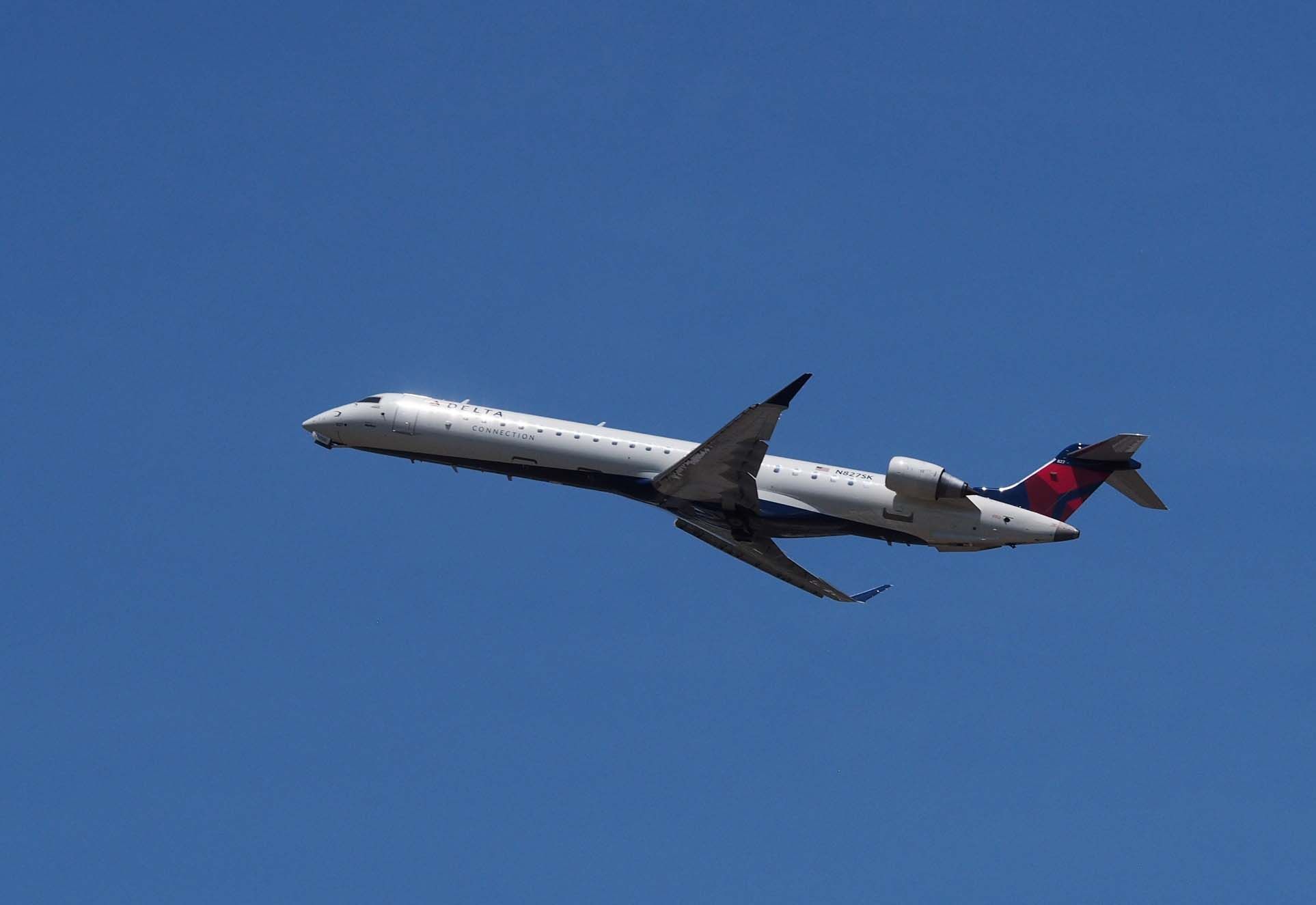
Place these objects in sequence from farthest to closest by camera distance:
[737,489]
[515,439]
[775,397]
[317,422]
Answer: [317,422], [515,439], [737,489], [775,397]

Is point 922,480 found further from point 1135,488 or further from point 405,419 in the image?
point 405,419

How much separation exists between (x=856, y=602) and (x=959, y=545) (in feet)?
22.6

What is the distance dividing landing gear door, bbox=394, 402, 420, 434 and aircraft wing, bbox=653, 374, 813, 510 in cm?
999

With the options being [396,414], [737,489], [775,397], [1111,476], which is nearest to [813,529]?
[737,489]

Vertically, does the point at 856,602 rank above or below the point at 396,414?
below

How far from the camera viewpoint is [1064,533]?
178ft

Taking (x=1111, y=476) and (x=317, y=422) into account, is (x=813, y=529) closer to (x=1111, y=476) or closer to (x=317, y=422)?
(x=1111, y=476)

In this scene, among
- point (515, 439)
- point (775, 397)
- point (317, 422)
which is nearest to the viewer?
point (775, 397)

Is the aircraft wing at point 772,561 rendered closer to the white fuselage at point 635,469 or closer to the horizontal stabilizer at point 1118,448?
Answer: the white fuselage at point 635,469

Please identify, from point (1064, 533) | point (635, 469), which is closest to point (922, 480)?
point (1064, 533)

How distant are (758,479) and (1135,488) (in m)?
12.8

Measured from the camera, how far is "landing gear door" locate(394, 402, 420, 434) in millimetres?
59594

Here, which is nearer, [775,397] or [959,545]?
[775,397]

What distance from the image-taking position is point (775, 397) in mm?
50281
